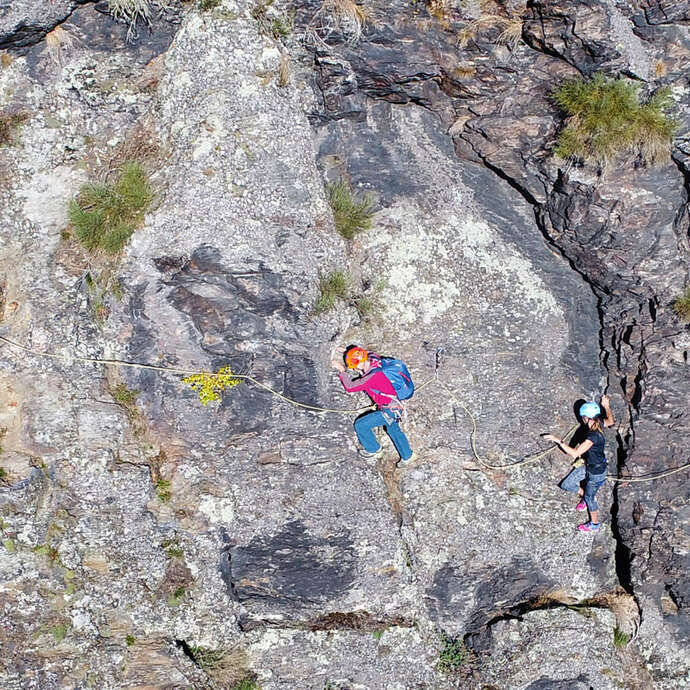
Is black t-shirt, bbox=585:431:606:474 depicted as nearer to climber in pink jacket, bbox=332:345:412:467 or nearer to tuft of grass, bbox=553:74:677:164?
climber in pink jacket, bbox=332:345:412:467

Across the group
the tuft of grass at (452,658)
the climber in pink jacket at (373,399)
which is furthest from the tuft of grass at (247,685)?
the climber in pink jacket at (373,399)

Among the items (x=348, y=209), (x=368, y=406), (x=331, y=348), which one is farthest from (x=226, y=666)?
(x=348, y=209)

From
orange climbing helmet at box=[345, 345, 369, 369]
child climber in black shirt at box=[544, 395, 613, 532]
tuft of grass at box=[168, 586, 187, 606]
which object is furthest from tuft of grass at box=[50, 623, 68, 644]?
child climber in black shirt at box=[544, 395, 613, 532]

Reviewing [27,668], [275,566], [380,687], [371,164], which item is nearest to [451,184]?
[371,164]

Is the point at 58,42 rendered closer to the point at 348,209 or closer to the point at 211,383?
the point at 348,209

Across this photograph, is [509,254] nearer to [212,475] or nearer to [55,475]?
[212,475]
